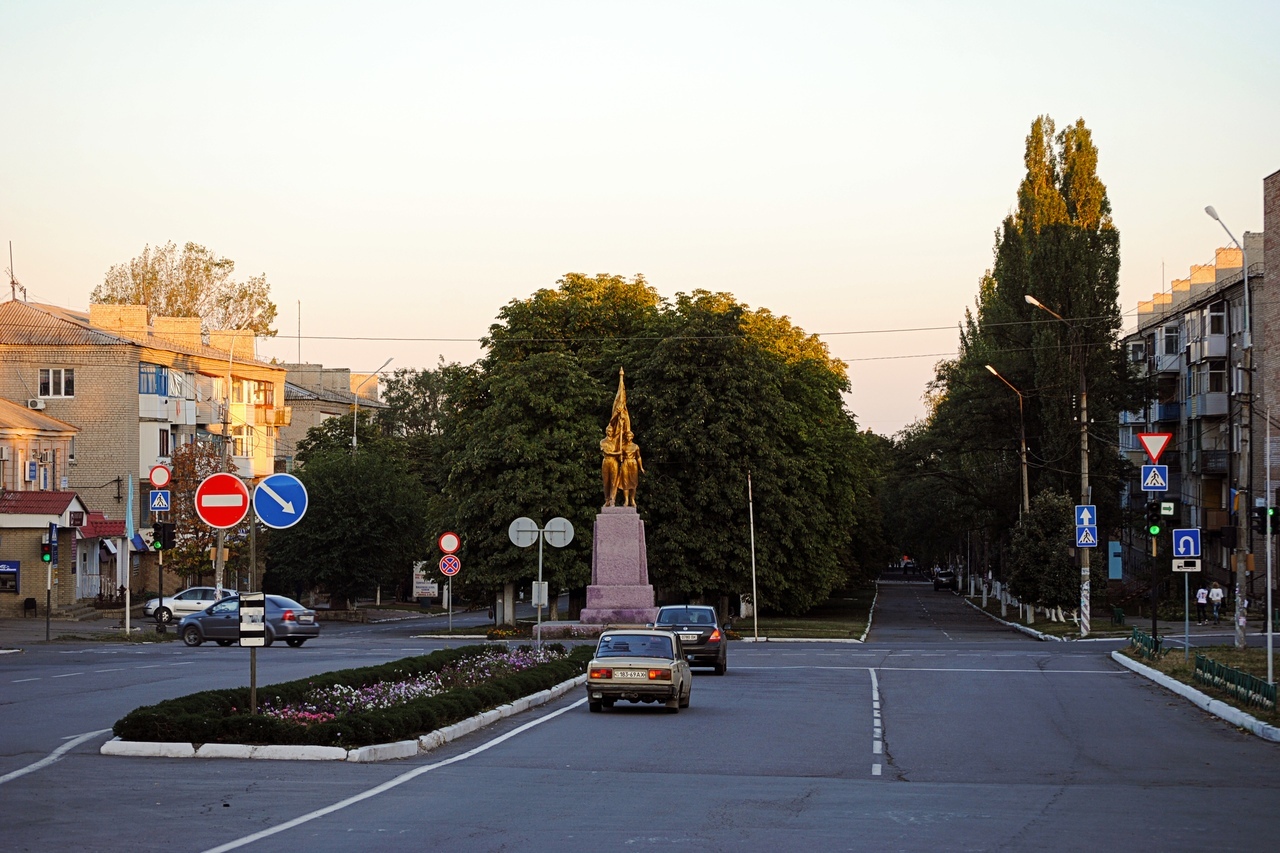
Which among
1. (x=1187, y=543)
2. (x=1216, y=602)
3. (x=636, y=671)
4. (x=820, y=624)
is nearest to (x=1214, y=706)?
(x=636, y=671)

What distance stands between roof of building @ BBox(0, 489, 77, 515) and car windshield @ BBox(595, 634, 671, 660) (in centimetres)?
4363

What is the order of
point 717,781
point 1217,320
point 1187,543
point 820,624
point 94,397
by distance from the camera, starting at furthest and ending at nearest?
point 1217,320
point 94,397
point 820,624
point 1187,543
point 717,781

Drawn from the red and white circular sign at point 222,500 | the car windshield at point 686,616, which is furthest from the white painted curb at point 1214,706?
the red and white circular sign at point 222,500

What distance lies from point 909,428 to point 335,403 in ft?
180

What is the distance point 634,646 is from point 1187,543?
16269 mm

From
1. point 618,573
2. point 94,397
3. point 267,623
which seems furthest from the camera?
point 94,397

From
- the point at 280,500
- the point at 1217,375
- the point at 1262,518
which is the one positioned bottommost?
the point at 1262,518

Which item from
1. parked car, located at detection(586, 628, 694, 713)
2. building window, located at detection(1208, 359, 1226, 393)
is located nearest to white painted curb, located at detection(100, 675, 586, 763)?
parked car, located at detection(586, 628, 694, 713)

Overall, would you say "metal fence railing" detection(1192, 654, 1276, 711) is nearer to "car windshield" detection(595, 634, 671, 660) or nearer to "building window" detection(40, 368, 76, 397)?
"car windshield" detection(595, 634, 671, 660)

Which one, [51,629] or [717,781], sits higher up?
[717,781]

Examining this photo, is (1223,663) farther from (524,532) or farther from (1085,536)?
(524,532)

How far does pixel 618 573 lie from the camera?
165ft

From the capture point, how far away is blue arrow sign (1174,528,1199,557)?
34.9 metres

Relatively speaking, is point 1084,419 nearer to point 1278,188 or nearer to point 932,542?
point 1278,188
